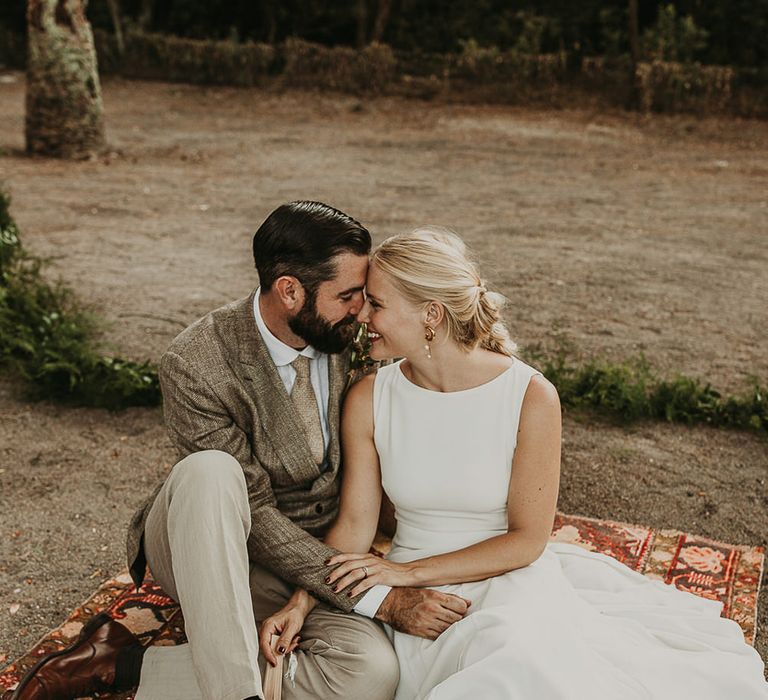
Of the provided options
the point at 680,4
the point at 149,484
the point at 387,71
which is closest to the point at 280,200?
the point at 149,484

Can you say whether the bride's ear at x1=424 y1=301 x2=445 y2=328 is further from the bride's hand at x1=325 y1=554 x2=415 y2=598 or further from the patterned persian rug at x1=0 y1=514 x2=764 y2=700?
the patterned persian rug at x1=0 y1=514 x2=764 y2=700

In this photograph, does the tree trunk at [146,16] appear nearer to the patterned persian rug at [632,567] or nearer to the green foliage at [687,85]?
the green foliage at [687,85]

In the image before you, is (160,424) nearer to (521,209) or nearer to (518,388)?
(518,388)

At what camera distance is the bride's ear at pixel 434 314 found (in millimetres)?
3221

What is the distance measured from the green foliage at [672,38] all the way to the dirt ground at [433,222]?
2046 mm

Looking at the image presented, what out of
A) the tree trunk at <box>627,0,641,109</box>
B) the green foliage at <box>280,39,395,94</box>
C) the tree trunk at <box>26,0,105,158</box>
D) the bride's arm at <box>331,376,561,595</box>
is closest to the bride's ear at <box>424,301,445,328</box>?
the bride's arm at <box>331,376,561,595</box>

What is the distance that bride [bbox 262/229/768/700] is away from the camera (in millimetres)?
3000

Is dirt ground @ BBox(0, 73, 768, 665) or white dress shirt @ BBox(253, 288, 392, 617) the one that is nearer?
white dress shirt @ BBox(253, 288, 392, 617)

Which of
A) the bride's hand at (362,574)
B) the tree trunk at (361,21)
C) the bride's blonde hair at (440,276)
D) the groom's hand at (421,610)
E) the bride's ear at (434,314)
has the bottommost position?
the groom's hand at (421,610)

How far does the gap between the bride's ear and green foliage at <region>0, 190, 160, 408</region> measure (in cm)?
350

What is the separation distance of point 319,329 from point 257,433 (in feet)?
1.41

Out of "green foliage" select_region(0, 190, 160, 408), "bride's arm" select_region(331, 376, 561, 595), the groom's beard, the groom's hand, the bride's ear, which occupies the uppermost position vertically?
the bride's ear

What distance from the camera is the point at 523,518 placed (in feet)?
10.7

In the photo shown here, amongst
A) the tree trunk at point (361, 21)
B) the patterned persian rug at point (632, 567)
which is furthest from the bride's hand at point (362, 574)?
the tree trunk at point (361, 21)
